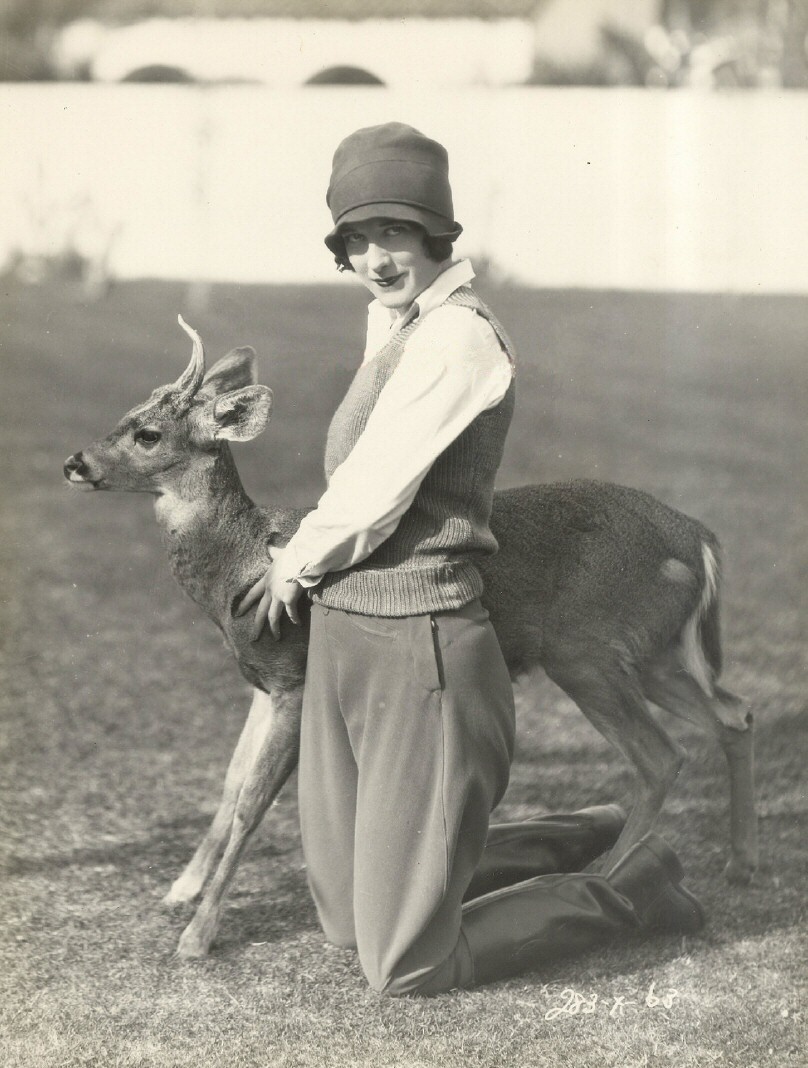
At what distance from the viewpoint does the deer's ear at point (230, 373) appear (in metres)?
4.17

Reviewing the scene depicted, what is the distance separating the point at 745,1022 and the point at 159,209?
130 inches

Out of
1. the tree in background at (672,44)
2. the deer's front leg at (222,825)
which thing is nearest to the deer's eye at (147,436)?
the deer's front leg at (222,825)

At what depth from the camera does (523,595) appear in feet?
14.4

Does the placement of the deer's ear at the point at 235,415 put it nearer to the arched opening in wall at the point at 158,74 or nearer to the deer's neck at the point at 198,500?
the deer's neck at the point at 198,500

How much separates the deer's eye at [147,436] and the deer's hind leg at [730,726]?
1.83 meters

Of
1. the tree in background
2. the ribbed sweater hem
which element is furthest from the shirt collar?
the tree in background

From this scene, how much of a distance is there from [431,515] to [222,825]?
1638 mm

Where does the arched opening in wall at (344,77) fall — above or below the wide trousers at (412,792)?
above

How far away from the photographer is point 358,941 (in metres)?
3.97

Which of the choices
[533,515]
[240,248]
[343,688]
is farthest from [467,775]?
[240,248]

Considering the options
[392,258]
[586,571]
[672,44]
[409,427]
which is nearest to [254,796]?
[586,571]

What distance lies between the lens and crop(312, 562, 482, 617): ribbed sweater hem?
3717 millimetres

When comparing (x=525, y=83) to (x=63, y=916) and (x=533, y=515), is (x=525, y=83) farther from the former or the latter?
(x=63, y=916)

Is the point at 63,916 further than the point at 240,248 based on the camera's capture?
No
